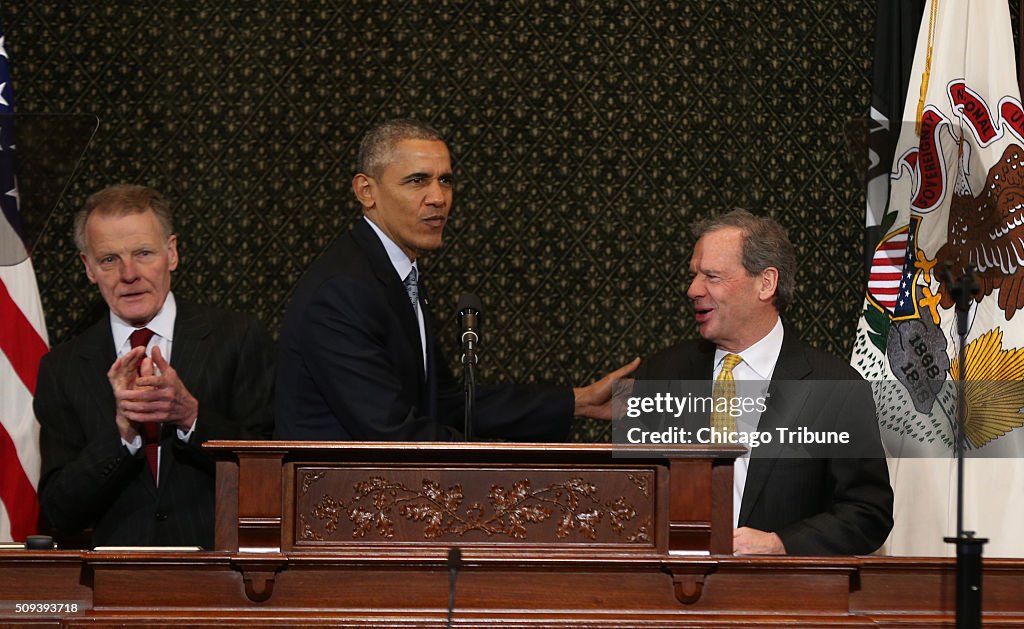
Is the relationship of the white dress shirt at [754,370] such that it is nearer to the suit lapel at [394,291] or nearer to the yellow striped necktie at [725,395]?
the yellow striped necktie at [725,395]

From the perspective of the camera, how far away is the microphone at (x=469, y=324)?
310 cm

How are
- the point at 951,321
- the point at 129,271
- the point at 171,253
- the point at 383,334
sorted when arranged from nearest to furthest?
the point at 383,334 < the point at 129,271 < the point at 171,253 < the point at 951,321

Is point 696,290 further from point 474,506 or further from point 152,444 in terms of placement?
point 152,444

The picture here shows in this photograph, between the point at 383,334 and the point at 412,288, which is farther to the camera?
the point at 412,288

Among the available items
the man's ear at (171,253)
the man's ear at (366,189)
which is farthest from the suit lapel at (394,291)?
the man's ear at (171,253)

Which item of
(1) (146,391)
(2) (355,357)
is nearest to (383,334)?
(2) (355,357)

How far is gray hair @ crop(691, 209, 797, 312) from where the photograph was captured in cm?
368

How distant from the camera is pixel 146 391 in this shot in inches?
129

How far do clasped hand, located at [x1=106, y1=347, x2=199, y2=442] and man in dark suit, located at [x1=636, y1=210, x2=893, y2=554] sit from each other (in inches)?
58.2

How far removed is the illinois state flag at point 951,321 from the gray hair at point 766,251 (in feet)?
2.65

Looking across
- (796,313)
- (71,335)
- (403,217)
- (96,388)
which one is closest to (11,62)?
(71,335)

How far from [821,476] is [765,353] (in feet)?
1.44
